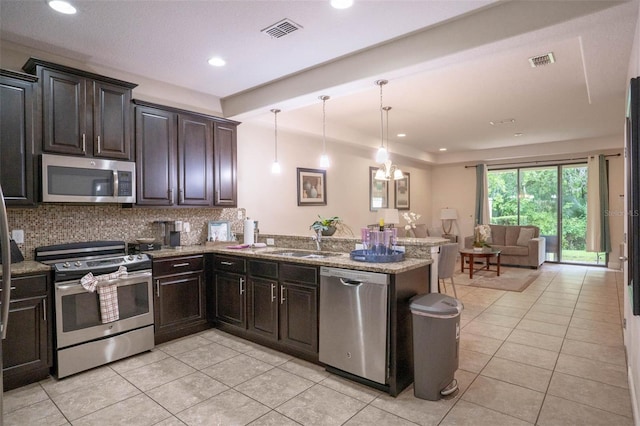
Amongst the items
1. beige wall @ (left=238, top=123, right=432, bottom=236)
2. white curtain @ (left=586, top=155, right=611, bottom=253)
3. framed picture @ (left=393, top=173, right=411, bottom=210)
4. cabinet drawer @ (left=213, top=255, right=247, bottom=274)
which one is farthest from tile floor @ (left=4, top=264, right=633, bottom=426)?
framed picture @ (left=393, top=173, right=411, bottom=210)

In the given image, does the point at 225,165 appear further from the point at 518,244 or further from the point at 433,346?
the point at 518,244

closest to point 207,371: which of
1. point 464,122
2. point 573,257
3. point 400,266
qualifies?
point 400,266

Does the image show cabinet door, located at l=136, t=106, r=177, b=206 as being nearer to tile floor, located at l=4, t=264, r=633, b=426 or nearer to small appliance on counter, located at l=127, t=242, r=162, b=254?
small appliance on counter, located at l=127, t=242, r=162, b=254

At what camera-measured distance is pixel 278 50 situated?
10.3 ft

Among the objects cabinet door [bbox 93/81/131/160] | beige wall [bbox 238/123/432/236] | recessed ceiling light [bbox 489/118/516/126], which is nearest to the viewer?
cabinet door [bbox 93/81/131/160]

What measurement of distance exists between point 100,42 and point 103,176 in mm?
1143

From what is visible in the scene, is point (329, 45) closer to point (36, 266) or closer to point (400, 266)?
point (400, 266)

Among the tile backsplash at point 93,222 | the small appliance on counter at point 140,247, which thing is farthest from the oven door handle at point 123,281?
the tile backsplash at point 93,222

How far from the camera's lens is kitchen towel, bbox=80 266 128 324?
2.91 meters

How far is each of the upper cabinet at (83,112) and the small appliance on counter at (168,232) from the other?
2.85 ft

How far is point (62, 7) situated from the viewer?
246 cm

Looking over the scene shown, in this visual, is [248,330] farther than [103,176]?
Yes

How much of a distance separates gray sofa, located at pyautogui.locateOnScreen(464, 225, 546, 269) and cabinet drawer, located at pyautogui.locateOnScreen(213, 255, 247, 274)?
6.01 metres

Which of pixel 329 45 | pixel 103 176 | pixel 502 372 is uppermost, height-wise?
pixel 329 45
